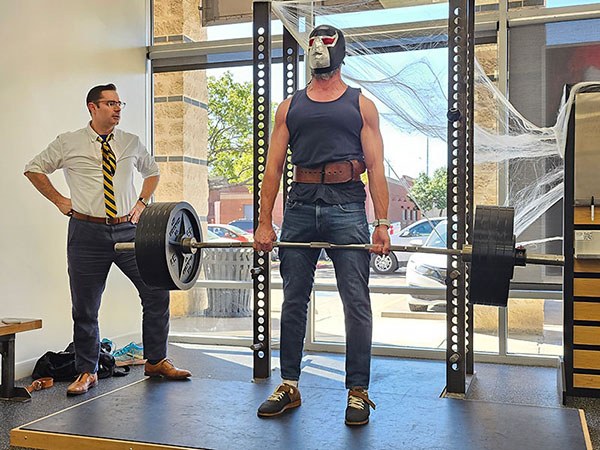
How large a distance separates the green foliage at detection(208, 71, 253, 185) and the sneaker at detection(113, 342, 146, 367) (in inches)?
62.4

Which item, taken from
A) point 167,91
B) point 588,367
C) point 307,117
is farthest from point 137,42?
point 588,367

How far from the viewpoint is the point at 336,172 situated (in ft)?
9.34

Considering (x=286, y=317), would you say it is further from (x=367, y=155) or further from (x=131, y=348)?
(x=131, y=348)

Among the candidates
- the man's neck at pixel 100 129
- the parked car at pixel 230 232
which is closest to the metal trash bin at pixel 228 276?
the parked car at pixel 230 232

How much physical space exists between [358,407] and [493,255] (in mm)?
838

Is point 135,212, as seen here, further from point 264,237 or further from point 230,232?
point 230,232

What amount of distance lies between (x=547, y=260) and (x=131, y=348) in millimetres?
3121

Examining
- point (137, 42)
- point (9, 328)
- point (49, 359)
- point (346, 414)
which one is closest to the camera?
point (346, 414)

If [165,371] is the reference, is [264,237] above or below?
above

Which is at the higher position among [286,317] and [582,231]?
[582,231]

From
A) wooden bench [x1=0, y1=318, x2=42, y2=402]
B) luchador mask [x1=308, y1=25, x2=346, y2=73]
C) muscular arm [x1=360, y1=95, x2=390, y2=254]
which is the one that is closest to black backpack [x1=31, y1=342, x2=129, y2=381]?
wooden bench [x1=0, y1=318, x2=42, y2=402]

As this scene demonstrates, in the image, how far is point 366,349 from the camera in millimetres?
2803

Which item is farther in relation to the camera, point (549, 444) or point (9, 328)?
point (9, 328)

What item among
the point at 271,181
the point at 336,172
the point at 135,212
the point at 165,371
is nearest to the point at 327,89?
the point at 336,172
